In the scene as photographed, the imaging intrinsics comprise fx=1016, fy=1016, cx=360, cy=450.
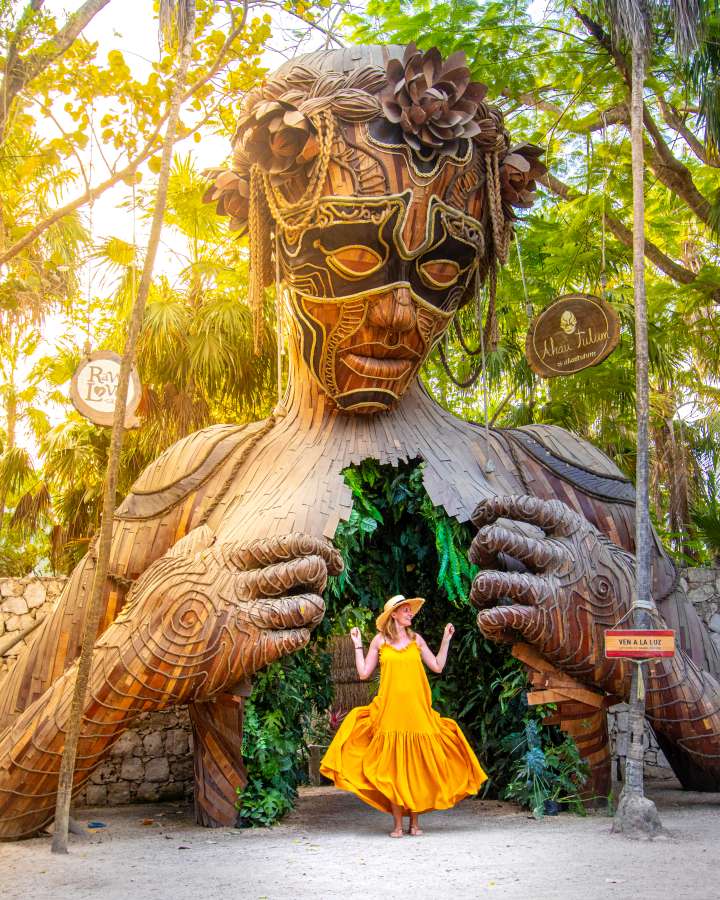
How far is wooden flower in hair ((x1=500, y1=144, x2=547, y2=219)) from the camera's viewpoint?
718 cm

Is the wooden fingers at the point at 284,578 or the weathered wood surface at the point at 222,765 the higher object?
the wooden fingers at the point at 284,578

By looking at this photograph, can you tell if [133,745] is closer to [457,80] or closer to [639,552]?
[639,552]

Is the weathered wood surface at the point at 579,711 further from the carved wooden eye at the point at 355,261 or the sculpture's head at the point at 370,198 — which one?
the carved wooden eye at the point at 355,261

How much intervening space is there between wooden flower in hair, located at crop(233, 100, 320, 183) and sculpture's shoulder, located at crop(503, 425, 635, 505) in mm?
2495

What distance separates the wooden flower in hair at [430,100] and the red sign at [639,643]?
326cm

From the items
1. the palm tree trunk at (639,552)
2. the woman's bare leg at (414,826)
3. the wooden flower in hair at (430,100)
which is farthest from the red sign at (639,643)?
the wooden flower in hair at (430,100)

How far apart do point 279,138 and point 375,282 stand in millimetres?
1100

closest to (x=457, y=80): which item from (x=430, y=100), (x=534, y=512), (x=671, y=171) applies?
(x=430, y=100)

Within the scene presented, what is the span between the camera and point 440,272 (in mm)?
6836

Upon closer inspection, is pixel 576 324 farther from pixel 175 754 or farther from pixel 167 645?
pixel 175 754

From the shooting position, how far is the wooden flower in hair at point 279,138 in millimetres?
6449

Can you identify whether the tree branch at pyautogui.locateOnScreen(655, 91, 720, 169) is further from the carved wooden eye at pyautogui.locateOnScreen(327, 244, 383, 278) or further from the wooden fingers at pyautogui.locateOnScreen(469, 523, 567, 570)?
the wooden fingers at pyautogui.locateOnScreen(469, 523, 567, 570)

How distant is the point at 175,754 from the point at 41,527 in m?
5.56

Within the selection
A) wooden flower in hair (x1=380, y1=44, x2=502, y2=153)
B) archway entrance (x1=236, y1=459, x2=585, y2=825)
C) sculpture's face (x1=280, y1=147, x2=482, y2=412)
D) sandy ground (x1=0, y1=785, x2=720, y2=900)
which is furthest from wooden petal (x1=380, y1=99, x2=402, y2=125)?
sandy ground (x1=0, y1=785, x2=720, y2=900)
